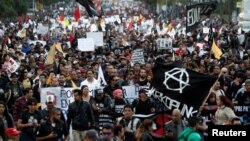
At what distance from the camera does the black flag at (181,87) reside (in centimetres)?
1438

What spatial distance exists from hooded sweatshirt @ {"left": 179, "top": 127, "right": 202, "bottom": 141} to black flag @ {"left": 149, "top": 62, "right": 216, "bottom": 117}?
8.21 ft

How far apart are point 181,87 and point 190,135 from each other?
3150mm

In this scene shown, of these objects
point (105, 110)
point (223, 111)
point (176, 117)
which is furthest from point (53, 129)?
point (223, 111)

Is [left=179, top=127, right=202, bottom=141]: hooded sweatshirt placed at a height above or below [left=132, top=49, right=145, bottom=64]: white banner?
below

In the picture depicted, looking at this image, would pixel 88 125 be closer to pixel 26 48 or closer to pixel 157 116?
pixel 157 116

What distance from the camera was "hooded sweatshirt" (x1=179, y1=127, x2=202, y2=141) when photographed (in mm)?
11468

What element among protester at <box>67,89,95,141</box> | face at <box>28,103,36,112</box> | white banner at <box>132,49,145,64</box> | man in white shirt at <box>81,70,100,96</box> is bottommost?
protester at <box>67,89,95,141</box>

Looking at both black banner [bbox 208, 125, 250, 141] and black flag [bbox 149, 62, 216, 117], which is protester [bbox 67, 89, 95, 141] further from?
black banner [bbox 208, 125, 250, 141]

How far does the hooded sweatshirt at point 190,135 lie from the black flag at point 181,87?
2503 millimetres

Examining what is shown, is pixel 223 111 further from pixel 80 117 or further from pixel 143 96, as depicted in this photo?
pixel 80 117

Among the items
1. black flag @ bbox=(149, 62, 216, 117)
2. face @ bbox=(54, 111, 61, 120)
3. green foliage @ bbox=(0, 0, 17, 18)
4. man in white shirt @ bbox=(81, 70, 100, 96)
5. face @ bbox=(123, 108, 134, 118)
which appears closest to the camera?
face @ bbox=(123, 108, 134, 118)

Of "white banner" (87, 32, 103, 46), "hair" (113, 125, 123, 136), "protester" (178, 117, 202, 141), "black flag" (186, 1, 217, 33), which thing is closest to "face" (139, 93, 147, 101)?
"hair" (113, 125, 123, 136)

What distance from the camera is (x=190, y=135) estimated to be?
11523 mm

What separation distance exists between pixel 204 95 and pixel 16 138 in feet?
13.3
